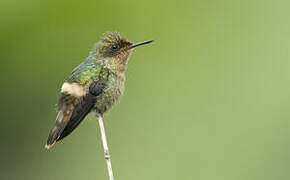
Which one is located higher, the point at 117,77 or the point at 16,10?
the point at 16,10

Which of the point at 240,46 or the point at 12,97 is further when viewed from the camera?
the point at 240,46

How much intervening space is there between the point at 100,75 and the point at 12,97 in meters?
2.46

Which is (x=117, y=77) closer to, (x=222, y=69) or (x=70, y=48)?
(x=70, y=48)

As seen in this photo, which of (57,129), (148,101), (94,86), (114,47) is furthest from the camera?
(148,101)

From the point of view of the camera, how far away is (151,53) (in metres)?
7.05

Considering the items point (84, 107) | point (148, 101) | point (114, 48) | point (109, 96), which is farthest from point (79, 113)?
point (148, 101)

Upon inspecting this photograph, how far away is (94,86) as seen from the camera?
14.1ft

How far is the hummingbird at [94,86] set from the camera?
417 centimetres

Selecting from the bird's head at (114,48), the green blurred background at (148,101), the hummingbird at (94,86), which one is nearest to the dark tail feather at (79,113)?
the hummingbird at (94,86)

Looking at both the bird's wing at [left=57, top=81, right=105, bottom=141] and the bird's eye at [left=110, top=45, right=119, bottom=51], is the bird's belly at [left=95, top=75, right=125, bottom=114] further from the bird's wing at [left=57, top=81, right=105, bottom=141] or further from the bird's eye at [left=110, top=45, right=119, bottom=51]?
the bird's eye at [left=110, top=45, right=119, bottom=51]

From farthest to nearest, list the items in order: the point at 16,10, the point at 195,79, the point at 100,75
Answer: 1. the point at 195,79
2. the point at 16,10
3. the point at 100,75

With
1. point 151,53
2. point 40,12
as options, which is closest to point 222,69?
point 151,53

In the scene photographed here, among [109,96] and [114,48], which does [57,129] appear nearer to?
[109,96]

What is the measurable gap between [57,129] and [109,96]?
1.78 feet
